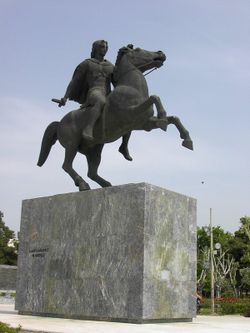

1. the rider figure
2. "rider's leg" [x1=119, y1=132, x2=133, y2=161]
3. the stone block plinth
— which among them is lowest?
the stone block plinth

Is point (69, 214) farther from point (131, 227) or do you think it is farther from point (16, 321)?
point (16, 321)

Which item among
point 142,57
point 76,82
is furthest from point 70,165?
point 142,57

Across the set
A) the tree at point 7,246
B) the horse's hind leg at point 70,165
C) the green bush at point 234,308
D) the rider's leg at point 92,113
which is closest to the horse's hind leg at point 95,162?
the horse's hind leg at point 70,165

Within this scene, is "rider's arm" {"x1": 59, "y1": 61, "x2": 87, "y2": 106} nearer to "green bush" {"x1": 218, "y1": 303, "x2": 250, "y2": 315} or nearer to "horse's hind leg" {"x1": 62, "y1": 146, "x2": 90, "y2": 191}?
"horse's hind leg" {"x1": 62, "y1": 146, "x2": 90, "y2": 191}

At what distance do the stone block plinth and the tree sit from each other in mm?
46393

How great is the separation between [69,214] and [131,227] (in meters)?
1.54

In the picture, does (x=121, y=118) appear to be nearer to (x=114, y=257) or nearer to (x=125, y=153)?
(x=125, y=153)

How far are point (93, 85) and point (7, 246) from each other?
48727 mm

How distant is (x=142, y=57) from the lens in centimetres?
1116

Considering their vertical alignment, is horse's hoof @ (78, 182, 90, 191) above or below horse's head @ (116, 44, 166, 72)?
below

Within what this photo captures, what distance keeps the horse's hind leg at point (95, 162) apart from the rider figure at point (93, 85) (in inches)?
19.7

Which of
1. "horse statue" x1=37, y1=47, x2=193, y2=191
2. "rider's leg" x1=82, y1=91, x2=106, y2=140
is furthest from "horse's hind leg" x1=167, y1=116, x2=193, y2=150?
"rider's leg" x1=82, y1=91, x2=106, y2=140

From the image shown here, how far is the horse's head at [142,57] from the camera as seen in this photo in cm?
1113

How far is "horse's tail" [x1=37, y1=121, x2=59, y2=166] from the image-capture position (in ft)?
40.4
